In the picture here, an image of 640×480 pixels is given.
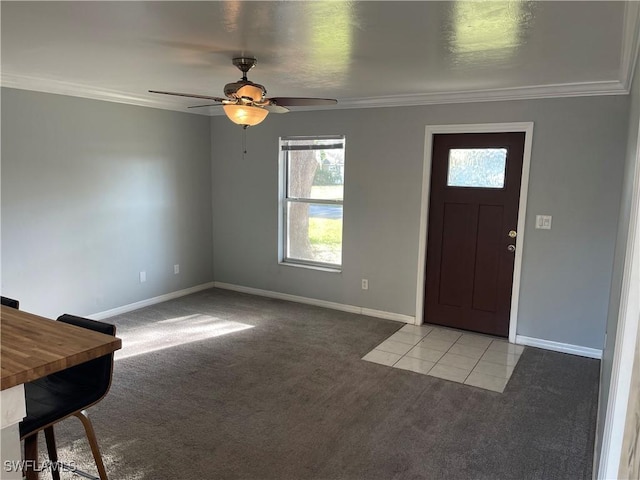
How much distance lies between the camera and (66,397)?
1.92 m

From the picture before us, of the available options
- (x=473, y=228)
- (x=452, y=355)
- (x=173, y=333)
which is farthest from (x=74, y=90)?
(x=452, y=355)

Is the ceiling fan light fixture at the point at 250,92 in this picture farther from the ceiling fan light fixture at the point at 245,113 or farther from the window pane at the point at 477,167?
the window pane at the point at 477,167

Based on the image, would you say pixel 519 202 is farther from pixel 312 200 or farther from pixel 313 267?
pixel 313 267

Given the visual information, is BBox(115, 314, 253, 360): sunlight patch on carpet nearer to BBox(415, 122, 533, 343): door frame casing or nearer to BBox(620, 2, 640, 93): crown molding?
BBox(415, 122, 533, 343): door frame casing

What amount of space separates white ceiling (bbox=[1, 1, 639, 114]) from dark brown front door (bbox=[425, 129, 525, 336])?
1.70 ft

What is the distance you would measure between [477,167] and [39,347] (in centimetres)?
388

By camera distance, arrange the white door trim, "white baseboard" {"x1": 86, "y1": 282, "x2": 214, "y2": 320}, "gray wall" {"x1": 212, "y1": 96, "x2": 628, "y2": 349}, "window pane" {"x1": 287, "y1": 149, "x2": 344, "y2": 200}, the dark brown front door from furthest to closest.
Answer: "window pane" {"x1": 287, "y1": 149, "x2": 344, "y2": 200}
"white baseboard" {"x1": 86, "y1": 282, "x2": 214, "y2": 320}
the dark brown front door
"gray wall" {"x1": 212, "y1": 96, "x2": 628, "y2": 349}
the white door trim

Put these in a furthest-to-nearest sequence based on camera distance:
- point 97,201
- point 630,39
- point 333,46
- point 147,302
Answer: point 147,302 → point 97,201 → point 333,46 → point 630,39

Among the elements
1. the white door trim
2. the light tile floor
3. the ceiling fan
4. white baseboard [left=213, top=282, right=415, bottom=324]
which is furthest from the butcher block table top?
white baseboard [left=213, top=282, right=415, bottom=324]

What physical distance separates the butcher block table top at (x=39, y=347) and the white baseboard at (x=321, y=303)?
356cm

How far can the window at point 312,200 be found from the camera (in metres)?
5.23

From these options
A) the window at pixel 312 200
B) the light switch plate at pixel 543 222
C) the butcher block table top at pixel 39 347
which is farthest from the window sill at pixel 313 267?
the butcher block table top at pixel 39 347

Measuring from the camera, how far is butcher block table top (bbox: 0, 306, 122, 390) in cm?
146

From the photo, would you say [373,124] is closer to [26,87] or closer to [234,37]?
[234,37]
